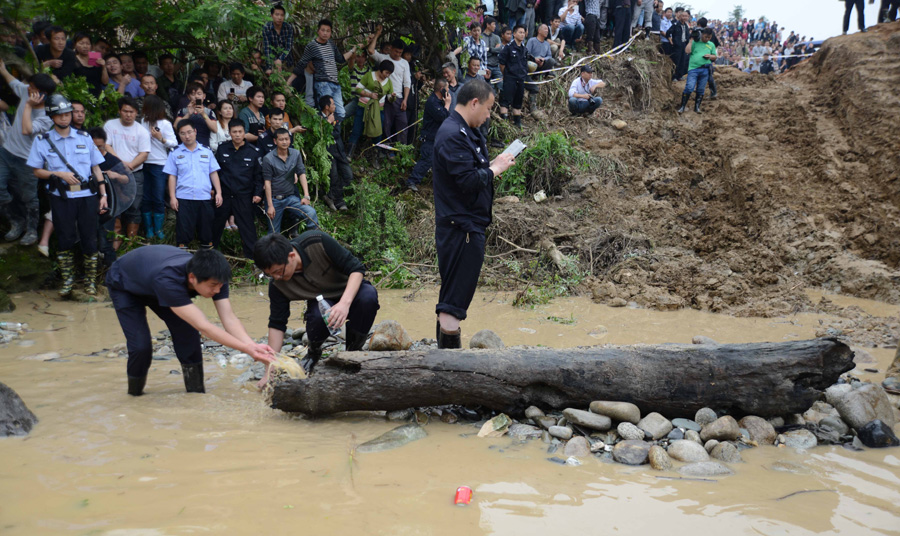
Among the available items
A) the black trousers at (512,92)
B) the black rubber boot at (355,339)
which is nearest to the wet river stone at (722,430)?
the black rubber boot at (355,339)

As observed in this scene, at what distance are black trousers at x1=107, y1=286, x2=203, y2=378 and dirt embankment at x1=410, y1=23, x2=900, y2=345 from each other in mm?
4852

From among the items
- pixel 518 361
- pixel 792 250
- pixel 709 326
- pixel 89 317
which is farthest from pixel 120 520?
pixel 792 250

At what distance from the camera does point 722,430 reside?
3.48 meters

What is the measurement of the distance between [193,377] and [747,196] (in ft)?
27.7

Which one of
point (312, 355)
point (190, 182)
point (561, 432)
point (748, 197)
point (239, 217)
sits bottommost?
point (561, 432)

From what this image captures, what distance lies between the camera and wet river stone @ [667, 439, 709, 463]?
329 cm

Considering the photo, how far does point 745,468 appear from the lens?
127 inches

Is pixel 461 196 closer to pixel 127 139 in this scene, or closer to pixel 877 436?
pixel 877 436

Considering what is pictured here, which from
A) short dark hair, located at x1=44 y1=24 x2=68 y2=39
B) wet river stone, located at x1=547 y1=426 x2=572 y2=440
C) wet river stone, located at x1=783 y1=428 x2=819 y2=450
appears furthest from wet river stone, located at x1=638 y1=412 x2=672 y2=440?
short dark hair, located at x1=44 y1=24 x2=68 y2=39

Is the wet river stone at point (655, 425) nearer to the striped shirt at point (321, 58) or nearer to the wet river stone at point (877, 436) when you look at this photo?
the wet river stone at point (877, 436)

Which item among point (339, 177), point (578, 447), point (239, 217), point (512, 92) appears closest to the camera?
point (578, 447)

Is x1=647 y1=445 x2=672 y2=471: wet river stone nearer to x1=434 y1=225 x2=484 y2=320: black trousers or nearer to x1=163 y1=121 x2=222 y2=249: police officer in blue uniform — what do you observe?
x1=434 y1=225 x2=484 y2=320: black trousers

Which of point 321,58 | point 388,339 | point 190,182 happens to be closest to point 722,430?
point 388,339

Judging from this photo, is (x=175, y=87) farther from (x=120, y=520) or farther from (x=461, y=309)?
(x=120, y=520)
